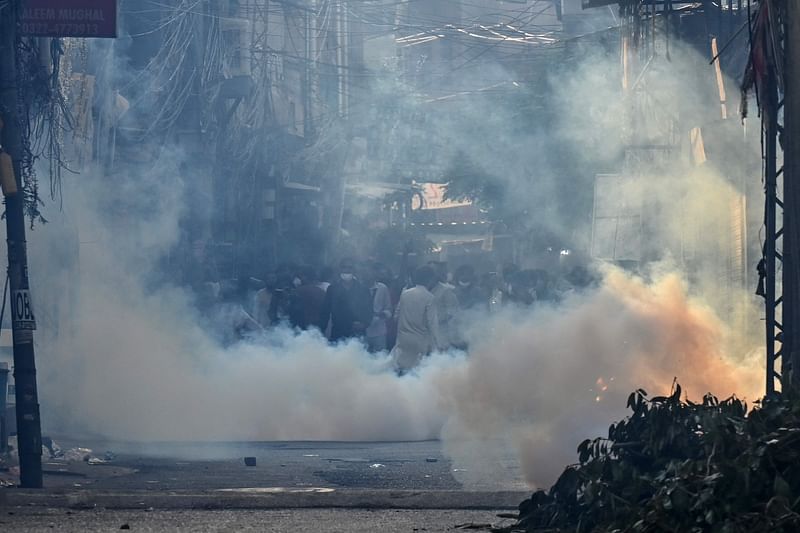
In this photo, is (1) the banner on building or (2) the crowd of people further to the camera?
(2) the crowd of people

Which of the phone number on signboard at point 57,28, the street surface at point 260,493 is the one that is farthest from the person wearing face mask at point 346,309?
the phone number on signboard at point 57,28

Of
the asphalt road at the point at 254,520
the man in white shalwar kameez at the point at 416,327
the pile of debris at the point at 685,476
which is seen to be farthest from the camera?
the man in white shalwar kameez at the point at 416,327

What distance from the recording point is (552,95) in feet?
94.1

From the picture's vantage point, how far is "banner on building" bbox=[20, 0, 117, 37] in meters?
10.2

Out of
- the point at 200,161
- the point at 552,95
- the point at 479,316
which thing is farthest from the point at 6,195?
the point at 552,95

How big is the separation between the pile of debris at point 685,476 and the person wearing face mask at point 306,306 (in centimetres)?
1118

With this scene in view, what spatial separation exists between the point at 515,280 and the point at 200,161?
9413 millimetres

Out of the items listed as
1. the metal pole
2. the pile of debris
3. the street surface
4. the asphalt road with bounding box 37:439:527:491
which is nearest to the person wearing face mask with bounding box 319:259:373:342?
the asphalt road with bounding box 37:439:527:491

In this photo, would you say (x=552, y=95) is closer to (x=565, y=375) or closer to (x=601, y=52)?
(x=601, y=52)

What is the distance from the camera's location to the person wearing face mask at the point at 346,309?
707 inches

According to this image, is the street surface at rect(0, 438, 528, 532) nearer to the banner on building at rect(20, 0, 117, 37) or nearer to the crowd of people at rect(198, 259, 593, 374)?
the banner on building at rect(20, 0, 117, 37)

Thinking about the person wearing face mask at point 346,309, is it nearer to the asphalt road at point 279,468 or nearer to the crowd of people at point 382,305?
the crowd of people at point 382,305

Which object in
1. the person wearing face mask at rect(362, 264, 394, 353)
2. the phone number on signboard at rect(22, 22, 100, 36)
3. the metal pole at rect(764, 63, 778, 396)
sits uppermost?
the phone number on signboard at rect(22, 22, 100, 36)

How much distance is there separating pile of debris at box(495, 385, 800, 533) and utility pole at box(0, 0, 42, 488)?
14.4 feet
